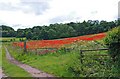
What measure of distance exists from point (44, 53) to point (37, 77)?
14.7 metres

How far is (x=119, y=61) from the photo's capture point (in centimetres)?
1539

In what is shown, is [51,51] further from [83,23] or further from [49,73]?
[83,23]

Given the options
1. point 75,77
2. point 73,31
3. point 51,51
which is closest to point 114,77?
point 75,77

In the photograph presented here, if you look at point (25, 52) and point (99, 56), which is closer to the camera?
point (99, 56)

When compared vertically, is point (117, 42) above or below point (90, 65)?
above

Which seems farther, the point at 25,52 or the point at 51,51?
the point at 25,52

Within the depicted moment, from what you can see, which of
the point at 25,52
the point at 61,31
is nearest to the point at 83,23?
the point at 61,31

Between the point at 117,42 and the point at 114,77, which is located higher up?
the point at 117,42

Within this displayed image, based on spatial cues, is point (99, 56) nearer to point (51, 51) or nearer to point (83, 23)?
point (51, 51)

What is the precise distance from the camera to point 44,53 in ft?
106

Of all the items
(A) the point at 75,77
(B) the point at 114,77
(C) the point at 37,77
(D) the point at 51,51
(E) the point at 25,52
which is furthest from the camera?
(E) the point at 25,52

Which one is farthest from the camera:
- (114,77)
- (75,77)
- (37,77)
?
(37,77)

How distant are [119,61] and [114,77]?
3.87 feet

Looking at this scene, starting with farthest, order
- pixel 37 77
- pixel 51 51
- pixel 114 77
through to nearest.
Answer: pixel 51 51 → pixel 37 77 → pixel 114 77
